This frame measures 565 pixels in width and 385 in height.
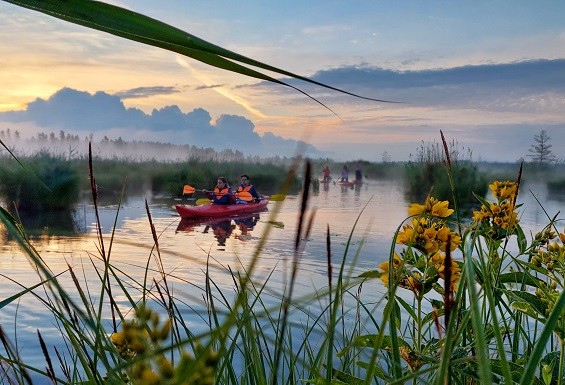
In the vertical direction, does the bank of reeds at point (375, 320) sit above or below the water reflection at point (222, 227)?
above

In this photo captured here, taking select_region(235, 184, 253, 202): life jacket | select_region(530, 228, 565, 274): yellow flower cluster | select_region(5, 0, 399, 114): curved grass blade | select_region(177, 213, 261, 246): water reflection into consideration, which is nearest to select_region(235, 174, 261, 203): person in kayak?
select_region(235, 184, 253, 202): life jacket

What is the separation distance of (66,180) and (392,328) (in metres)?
17.6

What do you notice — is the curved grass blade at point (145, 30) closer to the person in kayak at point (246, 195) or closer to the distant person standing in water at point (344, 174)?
the person in kayak at point (246, 195)

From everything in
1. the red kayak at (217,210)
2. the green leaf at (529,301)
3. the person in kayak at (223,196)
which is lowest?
the red kayak at (217,210)

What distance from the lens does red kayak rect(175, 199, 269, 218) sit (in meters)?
14.9

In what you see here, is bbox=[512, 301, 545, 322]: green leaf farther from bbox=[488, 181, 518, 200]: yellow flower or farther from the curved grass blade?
the curved grass blade

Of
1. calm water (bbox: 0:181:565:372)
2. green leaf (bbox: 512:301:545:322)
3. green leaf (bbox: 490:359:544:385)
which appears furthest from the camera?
calm water (bbox: 0:181:565:372)

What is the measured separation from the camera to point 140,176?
26.5 metres

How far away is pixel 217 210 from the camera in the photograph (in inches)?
619

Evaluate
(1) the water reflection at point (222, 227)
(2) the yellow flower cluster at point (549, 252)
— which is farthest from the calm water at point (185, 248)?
(2) the yellow flower cluster at point (549, 252)

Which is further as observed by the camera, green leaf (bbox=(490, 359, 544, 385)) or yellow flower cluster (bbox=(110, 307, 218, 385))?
green leaf (bbox=(490, 359, 544, 385))

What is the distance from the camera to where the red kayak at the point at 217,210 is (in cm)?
1494

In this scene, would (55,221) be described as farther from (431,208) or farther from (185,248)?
(431,208)

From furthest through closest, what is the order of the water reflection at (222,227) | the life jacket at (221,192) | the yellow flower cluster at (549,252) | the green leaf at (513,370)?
the water reflection at (222,227)
the life jacket at (221,192)
the yellow flower cluster at (549,252)
the green leaf at (513,370)
